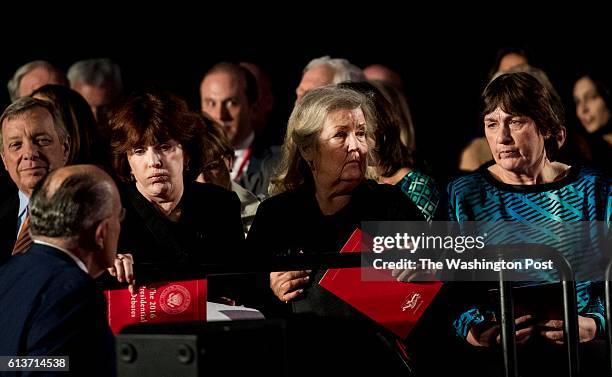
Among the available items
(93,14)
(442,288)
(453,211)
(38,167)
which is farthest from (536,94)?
(93,14)

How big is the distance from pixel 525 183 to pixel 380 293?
2.85ft

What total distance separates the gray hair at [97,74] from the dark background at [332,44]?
0.84m

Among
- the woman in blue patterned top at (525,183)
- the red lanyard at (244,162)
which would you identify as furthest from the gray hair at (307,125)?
the red lanyard at (244,162)

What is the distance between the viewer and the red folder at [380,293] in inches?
162

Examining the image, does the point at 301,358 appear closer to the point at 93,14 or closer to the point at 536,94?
the point at 536,94

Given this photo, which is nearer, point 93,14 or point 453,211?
point 453,211

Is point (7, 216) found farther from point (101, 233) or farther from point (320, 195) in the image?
point (101, 233)

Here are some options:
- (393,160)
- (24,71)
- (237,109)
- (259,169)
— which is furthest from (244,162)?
(393,160)

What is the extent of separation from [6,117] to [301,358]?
191cm

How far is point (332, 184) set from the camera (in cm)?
464

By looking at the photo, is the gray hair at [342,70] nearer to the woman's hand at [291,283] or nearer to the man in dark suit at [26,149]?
the man in dark suit at [26,149]

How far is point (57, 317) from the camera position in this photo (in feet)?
10.7

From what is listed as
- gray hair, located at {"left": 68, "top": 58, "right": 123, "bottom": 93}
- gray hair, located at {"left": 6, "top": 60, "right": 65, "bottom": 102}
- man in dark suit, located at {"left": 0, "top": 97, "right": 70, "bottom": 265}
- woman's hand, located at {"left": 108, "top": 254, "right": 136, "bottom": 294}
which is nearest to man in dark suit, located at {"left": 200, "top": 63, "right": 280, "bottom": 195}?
gray hair, located at {"left": 68, "top": 58, "right": 123, "bottom": 93}

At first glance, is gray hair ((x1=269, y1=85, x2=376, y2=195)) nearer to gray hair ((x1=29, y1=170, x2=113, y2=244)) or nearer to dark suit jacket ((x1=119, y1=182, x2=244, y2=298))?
dark suit jacket ((x1=119, y1=182, x2=244, y2=298))
